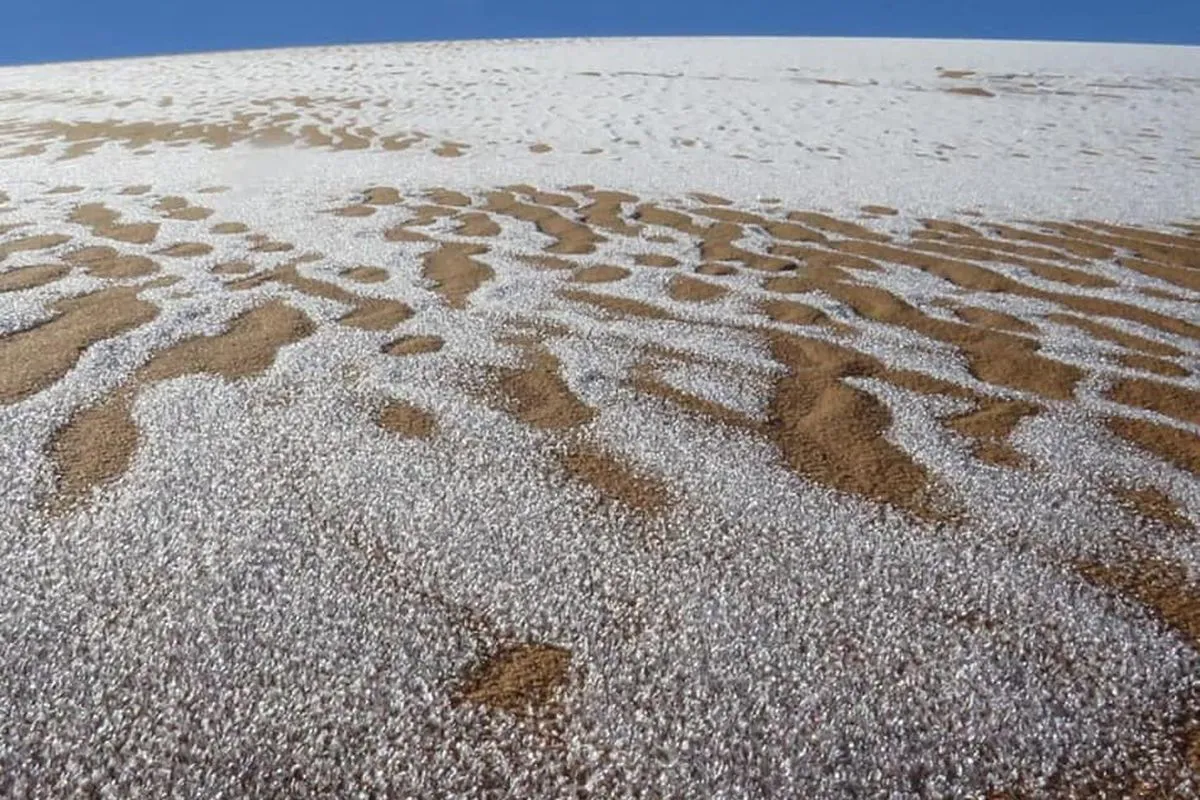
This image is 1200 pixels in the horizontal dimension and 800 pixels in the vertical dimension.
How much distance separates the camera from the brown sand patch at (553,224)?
5.18 meters

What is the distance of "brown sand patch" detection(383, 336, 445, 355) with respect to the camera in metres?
3.26

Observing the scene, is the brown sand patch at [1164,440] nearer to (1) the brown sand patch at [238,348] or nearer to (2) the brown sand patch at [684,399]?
(2) the brown sand patch at [684,399]

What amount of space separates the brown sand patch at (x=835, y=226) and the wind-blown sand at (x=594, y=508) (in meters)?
0.13

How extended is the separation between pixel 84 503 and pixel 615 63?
58.9 feet

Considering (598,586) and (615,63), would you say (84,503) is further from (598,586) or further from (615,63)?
(615,63)

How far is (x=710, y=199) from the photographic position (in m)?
6.86

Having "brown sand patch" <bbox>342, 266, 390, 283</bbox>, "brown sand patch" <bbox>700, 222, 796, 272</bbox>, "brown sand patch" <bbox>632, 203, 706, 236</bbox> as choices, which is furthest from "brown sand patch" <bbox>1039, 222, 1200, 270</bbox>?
"brown sand patch" <bbox>342, 266, 390, 283</bbox>

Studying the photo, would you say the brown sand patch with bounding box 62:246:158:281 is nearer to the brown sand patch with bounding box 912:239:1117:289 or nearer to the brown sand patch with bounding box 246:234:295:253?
the brown sand patch with bounding box 246:234:295:253

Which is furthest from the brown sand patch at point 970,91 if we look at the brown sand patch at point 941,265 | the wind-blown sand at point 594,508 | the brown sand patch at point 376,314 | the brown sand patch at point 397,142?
the brown sand patch at point 376,314

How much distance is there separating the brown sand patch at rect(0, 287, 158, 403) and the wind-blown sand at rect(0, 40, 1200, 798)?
0.09 feet

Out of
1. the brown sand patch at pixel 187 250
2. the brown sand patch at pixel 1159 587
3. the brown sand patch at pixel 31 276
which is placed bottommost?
the brown sand patch at pixel 187 250

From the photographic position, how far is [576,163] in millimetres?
8727

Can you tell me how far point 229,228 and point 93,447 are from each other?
11.0 feet

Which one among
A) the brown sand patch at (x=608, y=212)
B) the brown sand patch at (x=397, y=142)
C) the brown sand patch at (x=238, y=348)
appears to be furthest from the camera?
the brown sand patch at (x=397, y=142)
